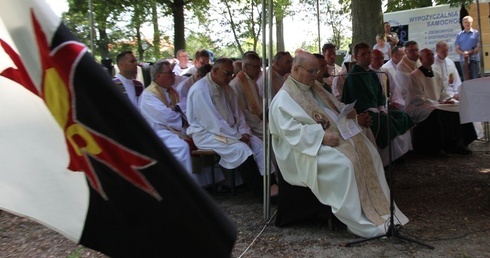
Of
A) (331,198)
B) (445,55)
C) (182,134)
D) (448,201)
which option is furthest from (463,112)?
(445,55)

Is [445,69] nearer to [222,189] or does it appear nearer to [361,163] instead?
[222,189]

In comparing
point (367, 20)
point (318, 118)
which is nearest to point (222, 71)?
point (318, 118)

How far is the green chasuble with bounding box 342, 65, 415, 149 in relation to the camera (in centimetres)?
619

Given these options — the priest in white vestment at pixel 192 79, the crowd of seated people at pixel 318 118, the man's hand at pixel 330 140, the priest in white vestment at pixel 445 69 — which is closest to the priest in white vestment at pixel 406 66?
the crowd of seated people at pixel 318 118

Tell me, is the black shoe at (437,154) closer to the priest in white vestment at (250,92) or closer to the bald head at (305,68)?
the priest in white vestment at (250,92)

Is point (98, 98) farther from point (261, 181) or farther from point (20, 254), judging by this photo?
point (261, 181)

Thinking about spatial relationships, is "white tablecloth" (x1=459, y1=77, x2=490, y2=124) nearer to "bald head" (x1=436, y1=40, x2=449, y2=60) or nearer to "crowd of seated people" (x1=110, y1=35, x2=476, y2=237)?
"crowd of seated people" (x1=110, y1=35, x2=476, y2=237)

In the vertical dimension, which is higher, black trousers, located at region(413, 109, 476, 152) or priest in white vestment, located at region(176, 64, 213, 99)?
priest in white vestment, located at region(176, 64, 213, 99)

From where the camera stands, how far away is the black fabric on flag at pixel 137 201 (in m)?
1.16

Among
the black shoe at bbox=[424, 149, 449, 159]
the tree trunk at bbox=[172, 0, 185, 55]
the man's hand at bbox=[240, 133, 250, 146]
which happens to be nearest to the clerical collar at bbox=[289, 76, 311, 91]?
the man's hand at bbox=[240, 133, 250, 146]

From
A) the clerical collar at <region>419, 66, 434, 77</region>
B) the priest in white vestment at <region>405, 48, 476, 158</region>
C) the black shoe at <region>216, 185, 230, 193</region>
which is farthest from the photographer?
the clerical collar at <region>419, 66, 434, 77</region>

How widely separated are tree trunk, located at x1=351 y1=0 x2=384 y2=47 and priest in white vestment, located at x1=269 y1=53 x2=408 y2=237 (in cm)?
501

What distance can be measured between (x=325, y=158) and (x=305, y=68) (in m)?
0.92

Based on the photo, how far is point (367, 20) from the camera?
9.30 metres
